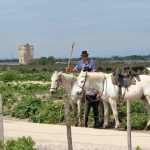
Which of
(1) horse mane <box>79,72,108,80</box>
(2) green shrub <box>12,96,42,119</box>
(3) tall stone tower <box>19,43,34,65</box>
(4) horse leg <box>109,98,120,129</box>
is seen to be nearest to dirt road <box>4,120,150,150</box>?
(4) horse leg <box>109,98,120,129</box>

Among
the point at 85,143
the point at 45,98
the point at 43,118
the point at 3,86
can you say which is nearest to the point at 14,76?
the point at 3,86

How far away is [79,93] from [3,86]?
11561mm

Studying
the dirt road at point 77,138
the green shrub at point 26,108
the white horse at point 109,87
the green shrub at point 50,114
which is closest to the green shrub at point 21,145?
the dirt road at point 77,138

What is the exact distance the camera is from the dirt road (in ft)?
39.4

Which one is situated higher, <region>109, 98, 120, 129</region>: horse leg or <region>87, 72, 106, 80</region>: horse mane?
<region>87, 72, 106, 80</region>: horse mane

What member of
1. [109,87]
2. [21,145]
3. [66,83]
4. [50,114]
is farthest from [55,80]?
[21,145]

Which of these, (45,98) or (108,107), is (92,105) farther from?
(45,98)

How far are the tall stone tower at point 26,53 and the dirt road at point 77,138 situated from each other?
6426cm

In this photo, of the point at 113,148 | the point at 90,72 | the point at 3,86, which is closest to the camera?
the point at 113,148

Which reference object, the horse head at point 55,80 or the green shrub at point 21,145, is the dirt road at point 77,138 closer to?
the horse head at point 55,80

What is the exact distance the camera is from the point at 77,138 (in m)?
13.2

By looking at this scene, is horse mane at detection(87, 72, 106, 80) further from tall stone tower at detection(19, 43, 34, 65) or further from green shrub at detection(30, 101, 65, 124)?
tall stone tower at detection(19, 43, 34, 65)

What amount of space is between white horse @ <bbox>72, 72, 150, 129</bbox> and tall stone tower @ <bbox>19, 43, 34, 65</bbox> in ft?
208

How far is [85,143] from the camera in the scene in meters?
12.3
